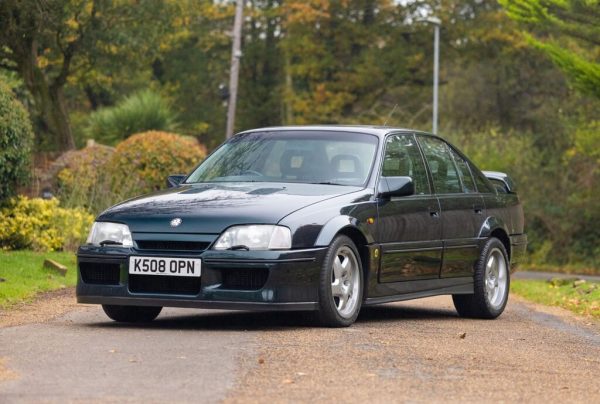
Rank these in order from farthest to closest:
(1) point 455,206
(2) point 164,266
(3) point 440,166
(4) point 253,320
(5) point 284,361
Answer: (3) point 440,166 < (1) point 455,206 < (4) point 253,320 < (2) point 164,266 < (5) point 284,361

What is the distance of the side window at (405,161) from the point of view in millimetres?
11492

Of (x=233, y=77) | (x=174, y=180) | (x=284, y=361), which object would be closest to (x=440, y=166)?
(x=174, y=180)

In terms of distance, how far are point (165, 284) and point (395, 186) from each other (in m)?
2.12

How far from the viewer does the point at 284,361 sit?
26.6 ft

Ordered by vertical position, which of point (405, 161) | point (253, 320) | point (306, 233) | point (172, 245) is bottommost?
point (253, 320)

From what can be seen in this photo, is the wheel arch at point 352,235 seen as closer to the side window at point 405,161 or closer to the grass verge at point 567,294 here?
the side window at point 405,161

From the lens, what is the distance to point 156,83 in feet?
204

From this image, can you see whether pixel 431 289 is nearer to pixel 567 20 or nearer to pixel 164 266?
pixel 164 266

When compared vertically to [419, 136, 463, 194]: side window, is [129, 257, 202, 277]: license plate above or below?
below

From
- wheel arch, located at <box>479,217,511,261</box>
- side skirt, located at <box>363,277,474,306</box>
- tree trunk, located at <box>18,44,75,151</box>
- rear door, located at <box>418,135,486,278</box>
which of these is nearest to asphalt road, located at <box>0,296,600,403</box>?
side skirt, located at <box>363,277,474,306</box>

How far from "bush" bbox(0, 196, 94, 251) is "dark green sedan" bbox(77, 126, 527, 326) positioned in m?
8.21

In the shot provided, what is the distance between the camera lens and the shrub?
23.6m

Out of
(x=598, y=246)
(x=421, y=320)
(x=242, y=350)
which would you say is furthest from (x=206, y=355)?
(x=598, y=246)

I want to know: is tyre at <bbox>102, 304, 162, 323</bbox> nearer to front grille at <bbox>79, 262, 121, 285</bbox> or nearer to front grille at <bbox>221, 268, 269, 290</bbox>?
front grille at <bbox>79, 262, 121, 285</bbox>
